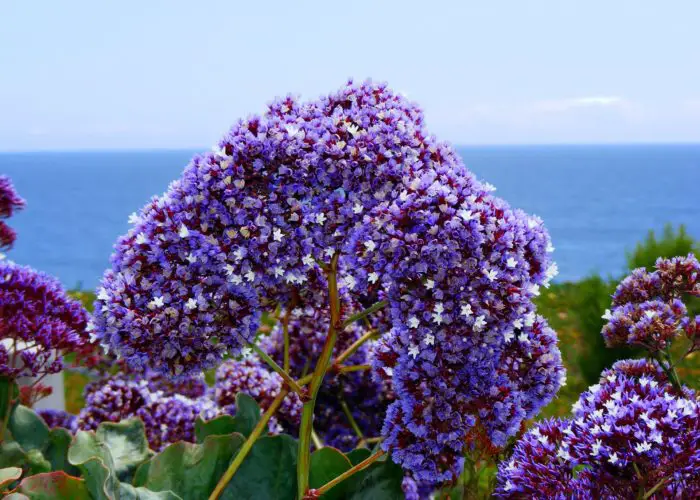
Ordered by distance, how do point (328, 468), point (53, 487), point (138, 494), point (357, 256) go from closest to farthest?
point (357, 256), point (138, 494), point (53, 487), point (328, 468)

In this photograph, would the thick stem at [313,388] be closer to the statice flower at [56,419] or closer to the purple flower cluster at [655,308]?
the purple flower cluster at [655,308]

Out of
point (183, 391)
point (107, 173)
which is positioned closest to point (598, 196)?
point (107, 173)

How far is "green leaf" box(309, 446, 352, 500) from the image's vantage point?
3.08m

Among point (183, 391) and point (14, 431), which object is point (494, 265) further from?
point (183, 391)

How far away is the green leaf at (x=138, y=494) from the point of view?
2.68 meters

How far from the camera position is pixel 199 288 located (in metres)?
2.52

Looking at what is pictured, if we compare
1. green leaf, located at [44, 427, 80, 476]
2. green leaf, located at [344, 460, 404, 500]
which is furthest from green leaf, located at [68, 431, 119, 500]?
green leaf, located at [344, 460, 404, 500]

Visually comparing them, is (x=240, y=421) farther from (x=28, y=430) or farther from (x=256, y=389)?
(x=28, y=430)

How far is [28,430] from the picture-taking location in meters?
3.49

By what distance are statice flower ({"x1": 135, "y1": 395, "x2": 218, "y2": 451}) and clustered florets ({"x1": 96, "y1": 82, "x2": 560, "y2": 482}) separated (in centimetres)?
137

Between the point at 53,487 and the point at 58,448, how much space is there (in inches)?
27.7

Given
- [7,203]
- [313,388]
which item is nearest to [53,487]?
[313,388]

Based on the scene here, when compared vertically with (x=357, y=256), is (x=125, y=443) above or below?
below

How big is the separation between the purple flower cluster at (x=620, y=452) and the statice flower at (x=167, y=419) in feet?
6.64
